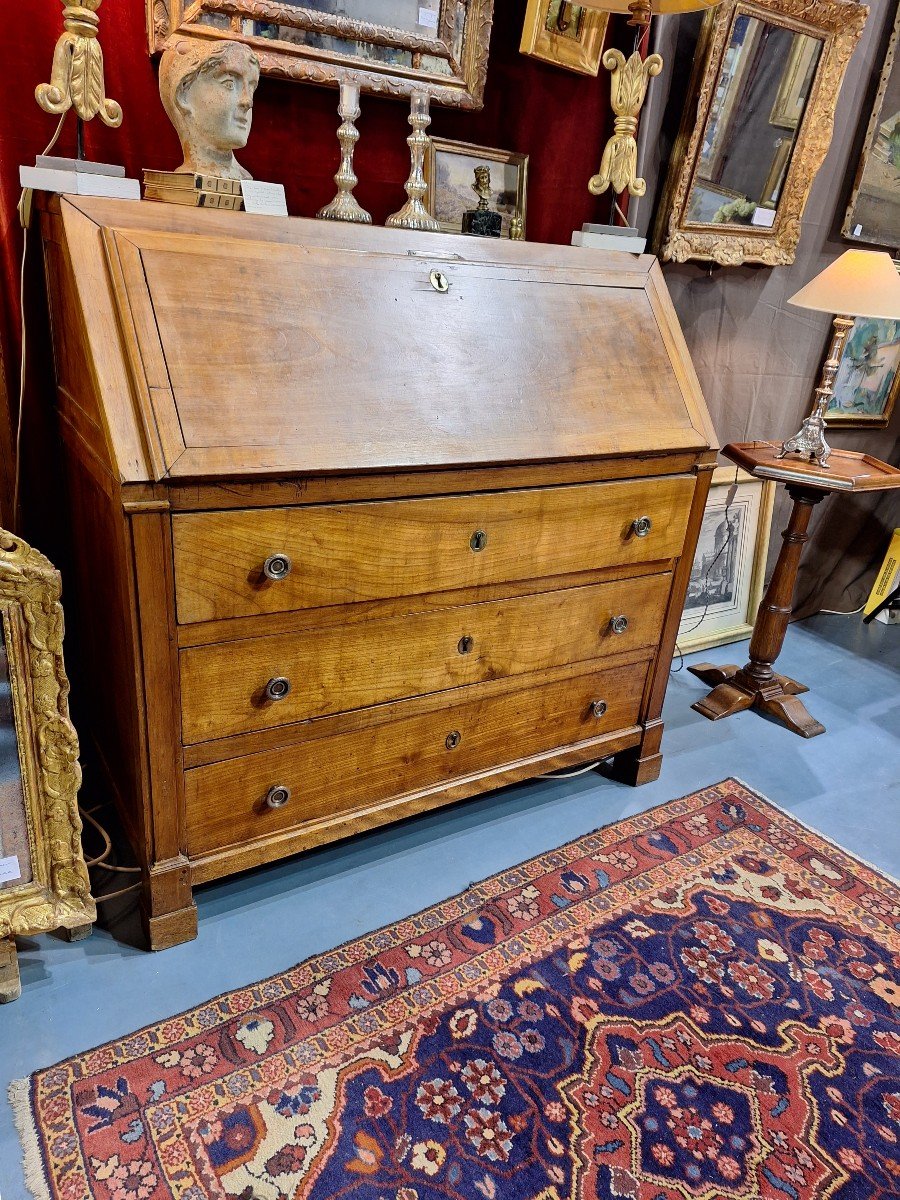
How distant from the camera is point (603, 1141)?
149 cm

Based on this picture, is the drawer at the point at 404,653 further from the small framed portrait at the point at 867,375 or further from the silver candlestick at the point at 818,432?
the small framed portrait at the point at 867,375

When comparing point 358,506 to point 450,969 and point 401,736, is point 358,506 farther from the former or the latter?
point 450,969

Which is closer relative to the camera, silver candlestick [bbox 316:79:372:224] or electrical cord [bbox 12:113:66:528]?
electrical cord [bbox 12:113:66:528]

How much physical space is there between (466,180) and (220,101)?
0.97m

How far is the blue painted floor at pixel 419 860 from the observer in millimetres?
1653

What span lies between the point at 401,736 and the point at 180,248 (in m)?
1.19

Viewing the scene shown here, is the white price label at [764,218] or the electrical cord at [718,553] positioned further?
the electrical cord at [718,553]

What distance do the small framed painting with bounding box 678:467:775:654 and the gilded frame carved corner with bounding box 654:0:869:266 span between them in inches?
35.8

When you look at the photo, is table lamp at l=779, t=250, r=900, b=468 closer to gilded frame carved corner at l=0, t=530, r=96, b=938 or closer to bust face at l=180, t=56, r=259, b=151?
bust face at l=180, t=56, r=259, b=151

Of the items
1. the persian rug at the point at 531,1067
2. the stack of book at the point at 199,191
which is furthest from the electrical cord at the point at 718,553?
the stack of book at the point at 199,191

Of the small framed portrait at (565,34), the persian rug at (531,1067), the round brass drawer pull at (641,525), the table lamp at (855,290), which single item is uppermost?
the small framed portrait at (565,34)

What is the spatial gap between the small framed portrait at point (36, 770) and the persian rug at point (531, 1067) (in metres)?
0.30

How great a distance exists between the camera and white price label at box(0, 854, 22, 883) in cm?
159

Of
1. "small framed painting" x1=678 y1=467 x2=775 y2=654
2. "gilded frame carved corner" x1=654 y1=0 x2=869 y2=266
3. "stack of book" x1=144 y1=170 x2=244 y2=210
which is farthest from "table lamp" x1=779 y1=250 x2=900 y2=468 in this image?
"stack of book" x1=144 y1=170 x2=244 y2=210
